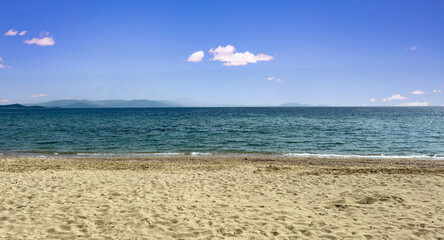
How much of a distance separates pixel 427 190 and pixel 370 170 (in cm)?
434

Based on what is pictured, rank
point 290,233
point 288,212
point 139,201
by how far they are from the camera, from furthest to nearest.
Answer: point 139,201
point 288,212
point 290,233

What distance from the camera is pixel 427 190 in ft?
35.6

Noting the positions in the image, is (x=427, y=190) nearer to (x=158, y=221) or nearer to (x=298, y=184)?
(x=298, y=184)

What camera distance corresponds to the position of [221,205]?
905 cm

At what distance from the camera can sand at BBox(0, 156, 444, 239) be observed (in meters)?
Answer: 7.04

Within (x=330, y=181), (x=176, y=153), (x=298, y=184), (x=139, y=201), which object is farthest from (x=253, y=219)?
(x=176, y=153)

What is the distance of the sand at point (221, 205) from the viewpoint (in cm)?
704

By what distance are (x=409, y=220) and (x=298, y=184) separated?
4.61 metres

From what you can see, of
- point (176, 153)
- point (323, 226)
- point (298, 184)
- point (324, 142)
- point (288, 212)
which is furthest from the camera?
point (324, 142)

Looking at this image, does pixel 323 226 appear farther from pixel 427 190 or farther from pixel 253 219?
pixel 427 190

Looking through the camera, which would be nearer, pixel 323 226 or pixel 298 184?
pixel 323 226

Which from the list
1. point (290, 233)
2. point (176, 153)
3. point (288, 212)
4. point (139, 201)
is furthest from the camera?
point (176, 153)

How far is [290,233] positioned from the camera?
275 inches

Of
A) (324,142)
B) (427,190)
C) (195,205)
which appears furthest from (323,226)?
(324,142)
